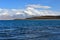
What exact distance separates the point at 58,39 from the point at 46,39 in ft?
4.29

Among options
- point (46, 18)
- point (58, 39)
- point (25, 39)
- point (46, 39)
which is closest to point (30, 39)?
point (25, 39)

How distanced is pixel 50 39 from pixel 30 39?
87.8 inches

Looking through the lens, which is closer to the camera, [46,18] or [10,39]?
[10,39]

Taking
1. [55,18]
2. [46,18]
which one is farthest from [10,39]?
[46,18]

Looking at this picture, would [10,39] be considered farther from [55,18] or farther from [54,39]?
[55,18]

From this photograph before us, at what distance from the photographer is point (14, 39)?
1959cm

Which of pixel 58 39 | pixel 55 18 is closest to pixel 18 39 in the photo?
pixel 58 39

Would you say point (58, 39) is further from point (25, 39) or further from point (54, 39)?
point (25, 39)

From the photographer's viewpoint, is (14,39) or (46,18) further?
(46,18)

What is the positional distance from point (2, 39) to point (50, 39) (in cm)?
531

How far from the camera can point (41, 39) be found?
19656mm

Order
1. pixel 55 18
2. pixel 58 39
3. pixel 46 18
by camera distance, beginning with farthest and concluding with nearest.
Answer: pixel 46 18
pixel 55 18
pixel 58 39

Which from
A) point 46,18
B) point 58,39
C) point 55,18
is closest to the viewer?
Result: point 58,39

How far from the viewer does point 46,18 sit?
166250mm
